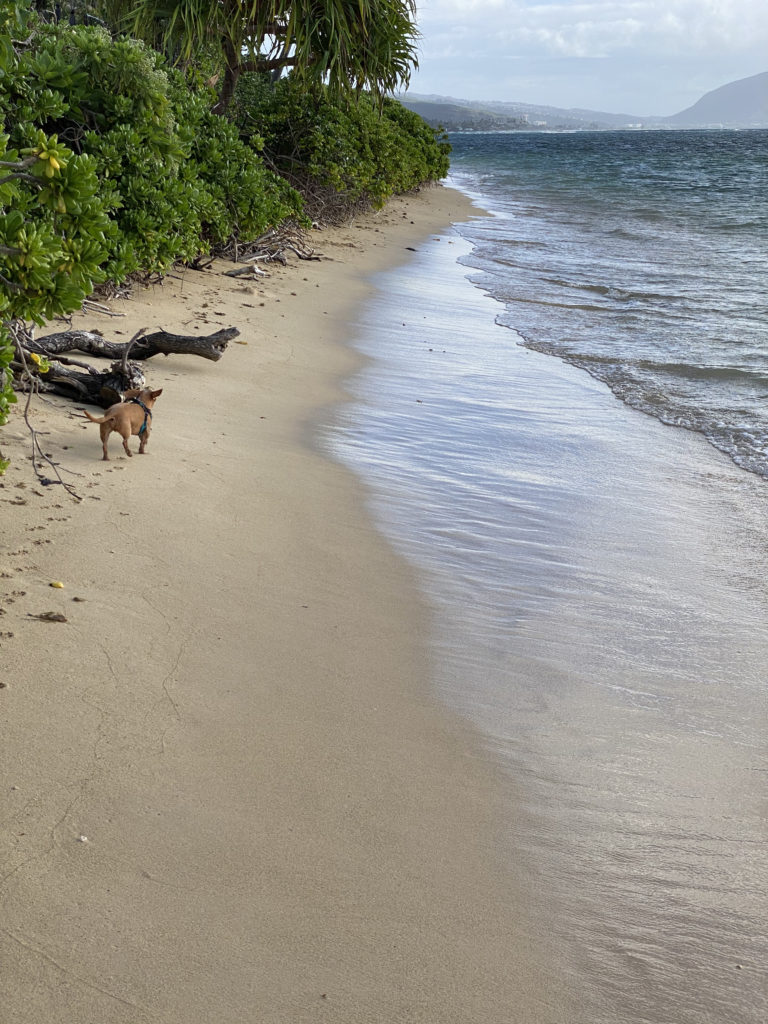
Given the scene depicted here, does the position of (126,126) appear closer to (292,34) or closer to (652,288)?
(292,34)

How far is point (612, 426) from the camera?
23.7ft

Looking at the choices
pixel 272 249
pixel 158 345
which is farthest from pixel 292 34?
pixel 158 345

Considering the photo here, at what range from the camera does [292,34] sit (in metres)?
12.0

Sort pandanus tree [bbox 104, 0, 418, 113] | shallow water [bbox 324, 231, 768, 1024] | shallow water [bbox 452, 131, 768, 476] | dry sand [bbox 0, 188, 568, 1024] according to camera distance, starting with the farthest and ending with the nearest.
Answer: pandanus tree [bbox 104, 0, 418, 113]
shallow water [bbox 452, 131, 768, 476]
shallow water [bbox 324, 231, 768, 1024]
dry sand [bbox 0, 188, 568, 1024]

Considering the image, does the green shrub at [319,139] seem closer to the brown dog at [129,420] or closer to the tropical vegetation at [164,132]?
the tropical vegetation at [164,132]

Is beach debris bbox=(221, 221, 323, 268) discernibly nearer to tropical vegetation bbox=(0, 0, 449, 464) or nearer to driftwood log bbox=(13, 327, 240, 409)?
tropical vegetation bbox=(0, 0, 449, 464)

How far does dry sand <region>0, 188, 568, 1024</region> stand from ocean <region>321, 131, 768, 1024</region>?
186 mm

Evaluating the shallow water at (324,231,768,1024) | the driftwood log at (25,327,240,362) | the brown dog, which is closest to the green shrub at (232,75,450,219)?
the driftwood log at (25,327,240,362)

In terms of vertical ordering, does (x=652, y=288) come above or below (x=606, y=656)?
above

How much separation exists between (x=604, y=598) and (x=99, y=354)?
3.85 meters

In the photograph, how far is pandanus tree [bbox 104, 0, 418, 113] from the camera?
11531mm

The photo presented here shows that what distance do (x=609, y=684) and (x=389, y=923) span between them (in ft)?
5.09

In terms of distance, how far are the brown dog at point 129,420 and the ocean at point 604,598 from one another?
1296mm

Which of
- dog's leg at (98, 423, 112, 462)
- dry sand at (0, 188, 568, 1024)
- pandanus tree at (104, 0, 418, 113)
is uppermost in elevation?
pandanus tree at (104, 0, 418, 113)
